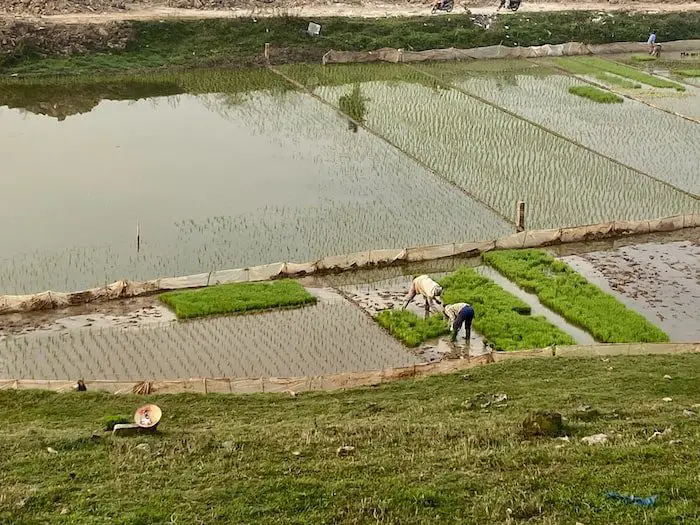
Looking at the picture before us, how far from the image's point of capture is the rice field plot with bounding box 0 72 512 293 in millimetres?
15719

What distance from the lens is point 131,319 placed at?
13625mm

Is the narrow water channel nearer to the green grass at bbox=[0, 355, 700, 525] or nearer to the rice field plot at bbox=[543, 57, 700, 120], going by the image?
the green grass at bbox=[0, 355, 700, 525]

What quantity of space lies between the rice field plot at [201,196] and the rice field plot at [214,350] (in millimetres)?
1824

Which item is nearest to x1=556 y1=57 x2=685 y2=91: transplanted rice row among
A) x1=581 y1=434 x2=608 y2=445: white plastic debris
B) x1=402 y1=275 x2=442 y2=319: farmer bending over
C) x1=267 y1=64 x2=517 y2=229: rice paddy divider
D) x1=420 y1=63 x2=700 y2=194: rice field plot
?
x1=420 y1=63 x2=700 y2=194: rice field plot

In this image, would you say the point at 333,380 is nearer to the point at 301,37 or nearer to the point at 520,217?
the point at 520,217

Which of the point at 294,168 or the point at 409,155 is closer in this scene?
the point at 294,168

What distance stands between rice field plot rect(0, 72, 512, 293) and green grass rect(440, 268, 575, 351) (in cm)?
190

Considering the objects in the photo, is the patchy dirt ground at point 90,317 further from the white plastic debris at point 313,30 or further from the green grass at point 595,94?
the white plastic debris at point 313,30

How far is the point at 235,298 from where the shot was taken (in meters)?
14.2

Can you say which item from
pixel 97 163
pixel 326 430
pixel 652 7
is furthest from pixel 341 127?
pixel 652 7

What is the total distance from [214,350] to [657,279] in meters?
7.95

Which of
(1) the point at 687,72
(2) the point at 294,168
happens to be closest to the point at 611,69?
(1) the point at 687,72

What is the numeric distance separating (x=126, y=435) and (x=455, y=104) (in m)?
18.4

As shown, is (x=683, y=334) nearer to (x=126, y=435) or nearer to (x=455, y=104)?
(x=126, y=435)
